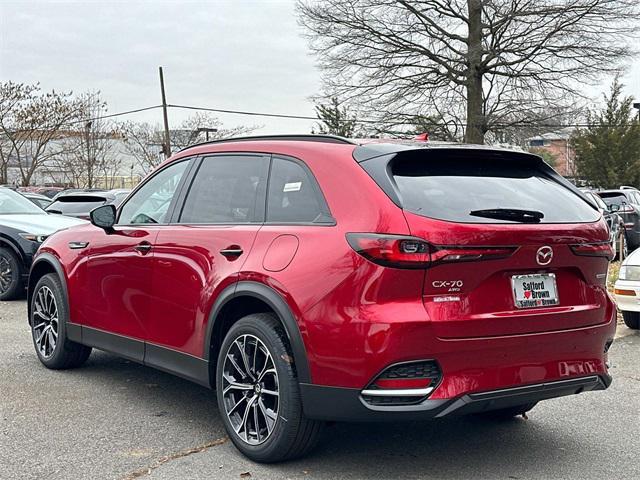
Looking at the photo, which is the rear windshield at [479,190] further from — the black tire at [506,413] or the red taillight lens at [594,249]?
the black tire at [506,413]

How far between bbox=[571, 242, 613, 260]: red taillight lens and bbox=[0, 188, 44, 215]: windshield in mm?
9373

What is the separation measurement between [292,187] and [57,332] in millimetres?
2870

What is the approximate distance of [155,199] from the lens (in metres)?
5.59

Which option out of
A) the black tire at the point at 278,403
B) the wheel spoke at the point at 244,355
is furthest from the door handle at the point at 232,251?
the wheel spoke at the point at 244,355

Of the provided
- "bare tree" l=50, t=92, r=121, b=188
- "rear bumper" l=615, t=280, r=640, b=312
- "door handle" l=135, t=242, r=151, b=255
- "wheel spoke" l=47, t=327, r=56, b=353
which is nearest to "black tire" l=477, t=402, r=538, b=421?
"door handle" l=135, t=242, r=151, b=255

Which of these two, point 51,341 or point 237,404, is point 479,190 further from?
point 51,341

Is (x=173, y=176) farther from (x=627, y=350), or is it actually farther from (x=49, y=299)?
(x=627, y=350)

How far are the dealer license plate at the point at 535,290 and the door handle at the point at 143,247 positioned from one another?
8.01 feet

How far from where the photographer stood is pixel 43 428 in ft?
16.0

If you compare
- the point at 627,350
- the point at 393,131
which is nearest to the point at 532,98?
the point at 393,131

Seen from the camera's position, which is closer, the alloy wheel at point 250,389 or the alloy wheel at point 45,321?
the alloy wheel at point 250,389

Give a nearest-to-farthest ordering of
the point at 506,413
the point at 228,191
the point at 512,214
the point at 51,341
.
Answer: the point at 512,214, the point at 228,191, the point at 506,413, the point at 51,341

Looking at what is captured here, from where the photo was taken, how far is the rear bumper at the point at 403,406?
3791 millimetres

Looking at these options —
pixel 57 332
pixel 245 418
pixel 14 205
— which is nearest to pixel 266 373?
pixel 245 418
